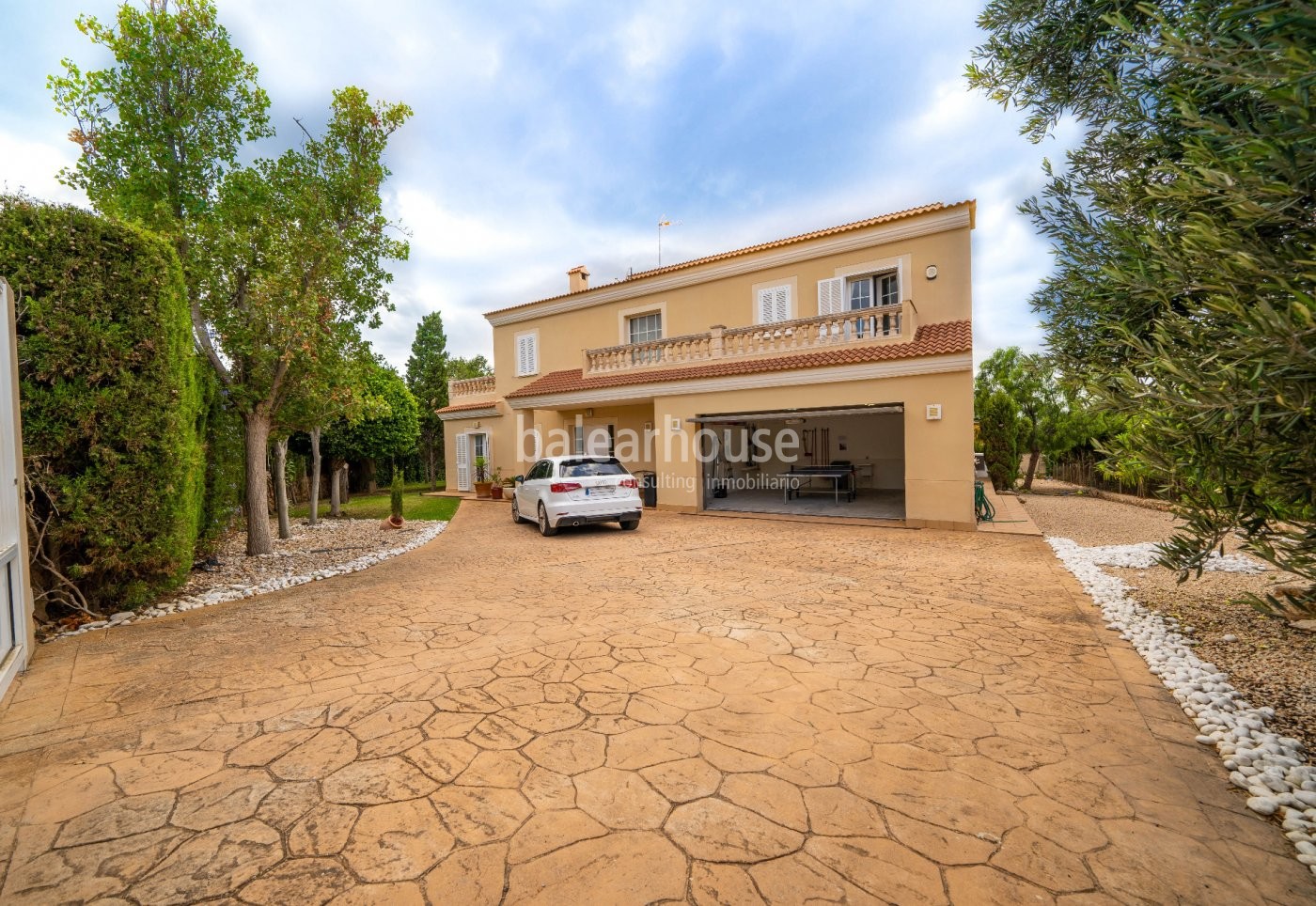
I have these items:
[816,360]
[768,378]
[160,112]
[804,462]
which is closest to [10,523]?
[160,112]

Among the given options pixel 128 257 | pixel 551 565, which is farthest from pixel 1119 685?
pixel 128 257

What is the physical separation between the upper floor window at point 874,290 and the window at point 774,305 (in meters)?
1.60

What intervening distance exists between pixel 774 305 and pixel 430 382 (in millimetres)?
23858

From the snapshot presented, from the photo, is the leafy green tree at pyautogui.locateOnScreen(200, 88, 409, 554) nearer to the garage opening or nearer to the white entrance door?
the white entrance door

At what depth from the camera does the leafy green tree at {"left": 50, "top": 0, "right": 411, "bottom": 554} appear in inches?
284

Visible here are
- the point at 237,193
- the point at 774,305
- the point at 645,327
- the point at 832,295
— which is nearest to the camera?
the point at 237,193

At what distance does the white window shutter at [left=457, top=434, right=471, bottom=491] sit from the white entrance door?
633 inches

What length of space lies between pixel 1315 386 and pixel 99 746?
6.01m

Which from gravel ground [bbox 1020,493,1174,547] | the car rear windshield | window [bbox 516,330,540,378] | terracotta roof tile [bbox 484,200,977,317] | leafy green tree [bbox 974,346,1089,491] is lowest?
gravel ground [bbox 1020,493,1174,547]

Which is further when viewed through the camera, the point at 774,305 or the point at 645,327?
the point at 645,327

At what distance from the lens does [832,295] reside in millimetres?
13734

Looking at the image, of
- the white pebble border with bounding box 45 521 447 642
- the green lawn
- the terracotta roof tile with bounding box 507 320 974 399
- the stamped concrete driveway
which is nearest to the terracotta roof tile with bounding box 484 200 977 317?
the terracotta roof tile with bounding box 507 320 974 399

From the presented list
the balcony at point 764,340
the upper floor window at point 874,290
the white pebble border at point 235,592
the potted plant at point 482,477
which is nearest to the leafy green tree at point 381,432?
the potted plant at point 482,477

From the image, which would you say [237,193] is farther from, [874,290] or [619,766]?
[874,290]
